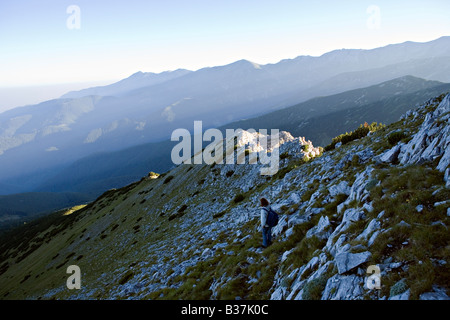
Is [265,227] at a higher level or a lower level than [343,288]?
lower

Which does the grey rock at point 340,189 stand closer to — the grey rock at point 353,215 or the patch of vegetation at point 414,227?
the grey rock at point 353,215

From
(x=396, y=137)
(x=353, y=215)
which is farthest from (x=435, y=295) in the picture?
(x=396, y=137)

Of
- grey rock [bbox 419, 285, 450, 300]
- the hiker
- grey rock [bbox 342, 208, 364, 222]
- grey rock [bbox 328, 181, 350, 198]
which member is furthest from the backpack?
grey rock [bbox 419, 285, 450, 300]

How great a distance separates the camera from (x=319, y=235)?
11.9 meters

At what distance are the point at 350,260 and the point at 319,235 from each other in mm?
3488

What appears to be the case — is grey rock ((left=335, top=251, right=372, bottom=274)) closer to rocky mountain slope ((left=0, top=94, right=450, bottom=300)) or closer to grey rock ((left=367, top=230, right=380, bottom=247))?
rocky mountain slope ((left=0, top=94, right=450, bottom=300))

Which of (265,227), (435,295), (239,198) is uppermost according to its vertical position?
(435,295)

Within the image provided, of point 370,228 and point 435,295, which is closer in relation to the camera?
point 435,295

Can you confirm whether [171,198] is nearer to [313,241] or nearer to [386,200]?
[313,241]

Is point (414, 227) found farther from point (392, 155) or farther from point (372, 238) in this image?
point (392, 155)

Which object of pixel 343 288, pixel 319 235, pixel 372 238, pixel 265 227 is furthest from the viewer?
pixel 265 227

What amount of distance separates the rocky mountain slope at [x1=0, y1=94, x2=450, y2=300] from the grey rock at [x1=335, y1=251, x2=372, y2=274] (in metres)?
0.04

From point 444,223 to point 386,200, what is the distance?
7.77 feet

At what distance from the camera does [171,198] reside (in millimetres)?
43406
